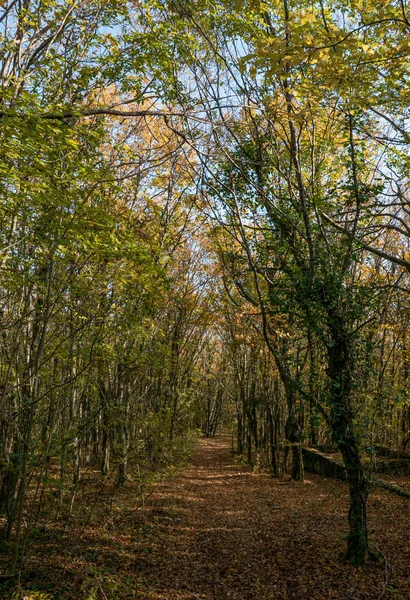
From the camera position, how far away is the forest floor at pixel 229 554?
5289mm

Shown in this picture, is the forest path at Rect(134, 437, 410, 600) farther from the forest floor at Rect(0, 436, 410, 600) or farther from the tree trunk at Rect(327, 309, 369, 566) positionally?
the tree trunk at Rect(327, 309, 369, 566)

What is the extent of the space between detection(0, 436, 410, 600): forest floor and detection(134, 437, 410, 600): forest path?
0.02m

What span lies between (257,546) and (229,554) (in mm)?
598

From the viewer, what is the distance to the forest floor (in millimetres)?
5289

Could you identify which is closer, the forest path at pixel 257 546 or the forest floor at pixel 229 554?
Answer: the forest floor at pixel 229 554

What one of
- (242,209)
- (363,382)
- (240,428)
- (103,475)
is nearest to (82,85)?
(242,209)

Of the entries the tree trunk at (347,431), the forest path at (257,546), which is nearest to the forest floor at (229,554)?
the forest path at (257,546)

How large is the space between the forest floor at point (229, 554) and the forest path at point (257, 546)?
0.06ft

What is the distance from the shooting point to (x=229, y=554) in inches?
269

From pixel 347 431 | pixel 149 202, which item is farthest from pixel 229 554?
pixel 149 202

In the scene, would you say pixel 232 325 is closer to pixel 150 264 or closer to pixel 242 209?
pixel 242 209

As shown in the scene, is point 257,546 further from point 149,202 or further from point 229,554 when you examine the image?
point 149,202

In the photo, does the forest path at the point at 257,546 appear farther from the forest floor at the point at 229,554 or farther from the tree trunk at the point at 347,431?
the tree trunk at the point at 347,431

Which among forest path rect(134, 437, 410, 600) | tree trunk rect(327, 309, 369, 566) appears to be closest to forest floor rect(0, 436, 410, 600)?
forest path rect(134, 437, 410, 600)
